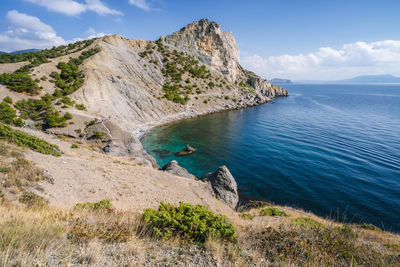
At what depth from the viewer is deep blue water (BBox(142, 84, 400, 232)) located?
823 inches

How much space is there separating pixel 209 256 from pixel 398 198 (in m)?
28.1

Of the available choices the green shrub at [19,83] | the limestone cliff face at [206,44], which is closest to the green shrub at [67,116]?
the green shrub at [19,83]

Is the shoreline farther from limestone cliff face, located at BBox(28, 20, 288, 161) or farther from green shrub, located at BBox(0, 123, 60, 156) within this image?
green shrub, located at BBox(0, 123, 60, 156)

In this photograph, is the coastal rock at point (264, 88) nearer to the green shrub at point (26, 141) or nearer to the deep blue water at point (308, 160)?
the deep blue water at point (308, 160)

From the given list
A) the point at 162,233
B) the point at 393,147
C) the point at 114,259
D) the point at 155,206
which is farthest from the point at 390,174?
the point at 114,259

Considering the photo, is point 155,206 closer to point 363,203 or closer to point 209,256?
point 209,256

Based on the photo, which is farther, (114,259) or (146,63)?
(146,63)

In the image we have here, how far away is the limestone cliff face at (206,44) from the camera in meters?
93.6

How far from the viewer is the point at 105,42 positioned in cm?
6341

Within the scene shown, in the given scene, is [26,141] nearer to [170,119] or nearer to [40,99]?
[40,99]

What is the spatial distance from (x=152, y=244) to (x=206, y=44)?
343 ft

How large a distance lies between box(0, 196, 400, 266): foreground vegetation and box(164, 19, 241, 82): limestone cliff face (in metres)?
96.2

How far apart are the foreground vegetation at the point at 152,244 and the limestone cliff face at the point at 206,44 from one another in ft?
315

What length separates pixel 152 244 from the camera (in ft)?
18.7
